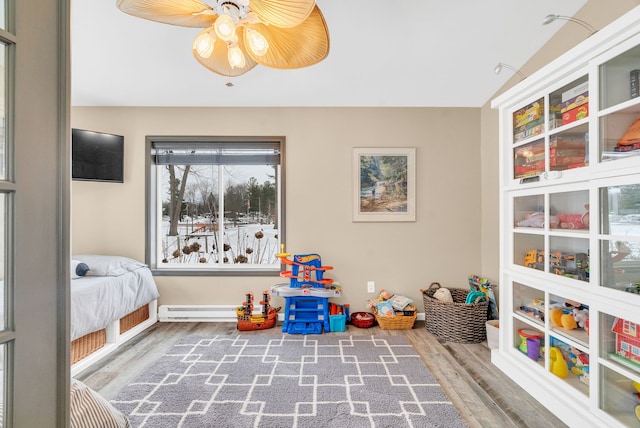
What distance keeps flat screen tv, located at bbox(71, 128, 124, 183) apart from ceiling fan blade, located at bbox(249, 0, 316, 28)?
2699 mm

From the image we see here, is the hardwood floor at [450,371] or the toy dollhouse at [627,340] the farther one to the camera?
the hardwood floor at [450,371]

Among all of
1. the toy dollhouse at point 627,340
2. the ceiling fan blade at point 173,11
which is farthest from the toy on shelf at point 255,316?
the toy dollhouse at point 627,340

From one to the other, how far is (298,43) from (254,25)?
23 cm

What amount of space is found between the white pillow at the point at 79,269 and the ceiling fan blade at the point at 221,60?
220 centimetres

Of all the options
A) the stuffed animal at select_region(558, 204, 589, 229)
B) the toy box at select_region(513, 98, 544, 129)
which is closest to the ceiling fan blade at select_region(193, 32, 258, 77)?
the toy box at select_region(513, 98, 544, 129)

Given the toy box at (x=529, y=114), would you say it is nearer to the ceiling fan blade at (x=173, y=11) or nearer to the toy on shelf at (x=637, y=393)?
the toy on shelf at (x=637, y=393)

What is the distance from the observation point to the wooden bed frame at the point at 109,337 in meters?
2.43

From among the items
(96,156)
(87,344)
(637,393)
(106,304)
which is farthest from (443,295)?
(96,156)

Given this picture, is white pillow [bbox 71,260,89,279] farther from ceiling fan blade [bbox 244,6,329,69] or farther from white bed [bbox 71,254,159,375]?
ceiling fan blade [bbox 244,6,329,69]

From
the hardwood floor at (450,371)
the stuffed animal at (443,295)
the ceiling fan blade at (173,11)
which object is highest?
Result: the ceiling fan blade at (173,11)

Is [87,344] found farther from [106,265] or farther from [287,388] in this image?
[287,388]

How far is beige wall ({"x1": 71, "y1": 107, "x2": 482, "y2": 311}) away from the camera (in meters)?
3.47

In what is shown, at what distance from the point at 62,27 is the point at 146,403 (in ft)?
6.91

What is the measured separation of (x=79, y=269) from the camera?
9.11 ft
